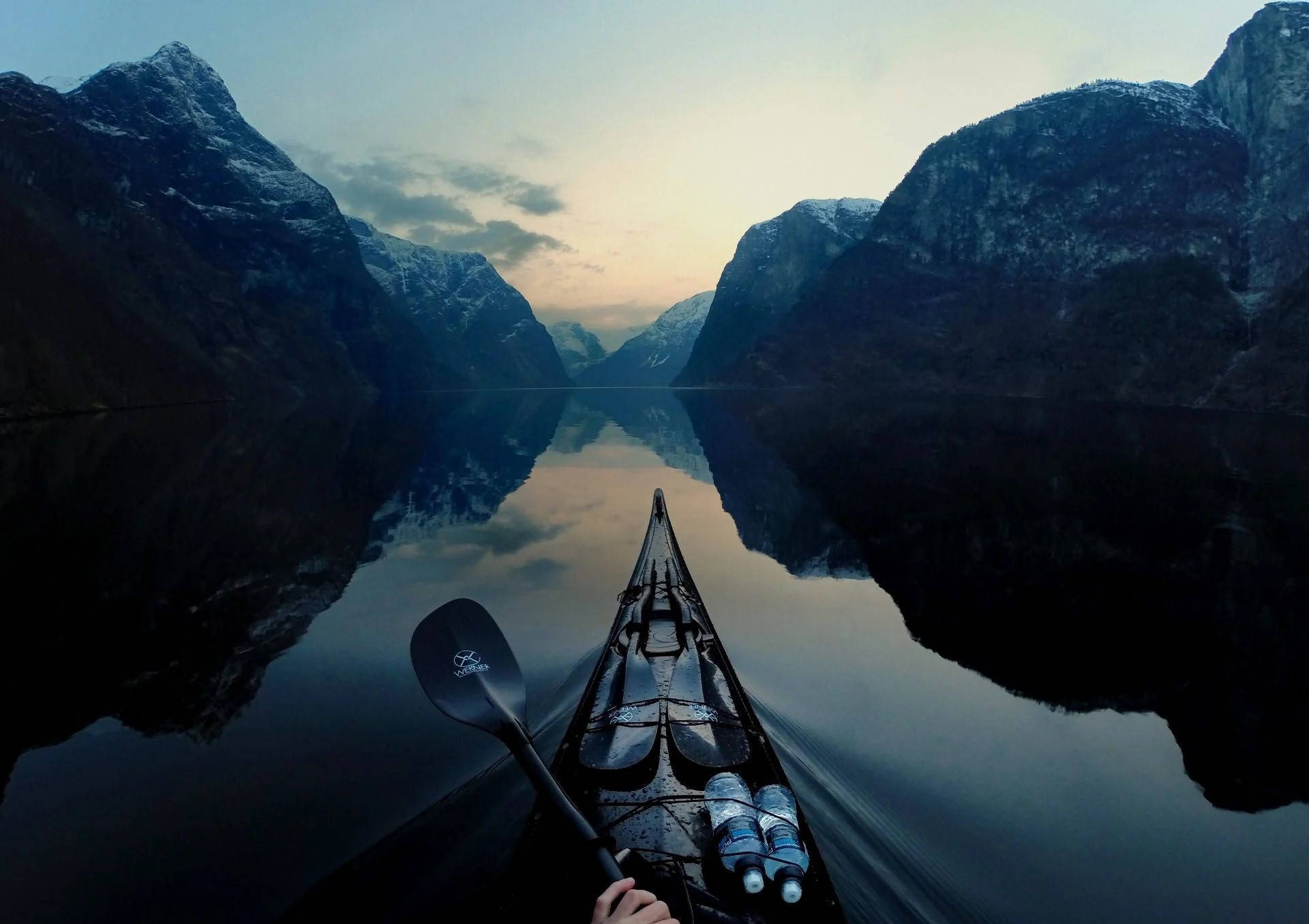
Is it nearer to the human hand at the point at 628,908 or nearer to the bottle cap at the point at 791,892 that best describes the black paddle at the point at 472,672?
the bottle cap at the point at 791,892

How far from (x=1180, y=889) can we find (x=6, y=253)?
123492 mm

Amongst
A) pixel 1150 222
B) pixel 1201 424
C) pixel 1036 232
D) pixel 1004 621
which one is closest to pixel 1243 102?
pixel 1150 222

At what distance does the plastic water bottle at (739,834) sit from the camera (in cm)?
638

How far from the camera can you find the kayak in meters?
6.35

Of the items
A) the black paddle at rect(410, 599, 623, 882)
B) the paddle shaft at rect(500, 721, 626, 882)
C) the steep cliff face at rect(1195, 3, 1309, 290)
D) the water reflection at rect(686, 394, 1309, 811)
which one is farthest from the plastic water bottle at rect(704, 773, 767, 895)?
the steep cliff face at rect(1195, 3, 1309, 290)

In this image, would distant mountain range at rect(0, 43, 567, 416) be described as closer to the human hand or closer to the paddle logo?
the paddle logo

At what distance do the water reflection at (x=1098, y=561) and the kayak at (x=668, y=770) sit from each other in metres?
8.30

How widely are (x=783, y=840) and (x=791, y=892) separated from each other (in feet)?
1.97

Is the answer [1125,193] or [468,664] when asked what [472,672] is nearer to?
[468,664]

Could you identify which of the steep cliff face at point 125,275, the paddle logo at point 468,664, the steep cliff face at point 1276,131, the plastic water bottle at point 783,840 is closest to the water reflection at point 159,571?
the paddle logo at point 468,664

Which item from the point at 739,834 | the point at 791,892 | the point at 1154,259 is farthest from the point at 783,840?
the point at 1154,259

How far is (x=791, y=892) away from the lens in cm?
615

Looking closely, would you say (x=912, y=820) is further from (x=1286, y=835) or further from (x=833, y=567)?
(x=833, y=567)

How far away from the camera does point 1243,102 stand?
Result: 167750 millimetres
